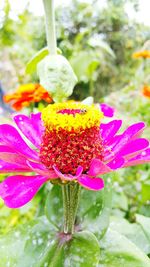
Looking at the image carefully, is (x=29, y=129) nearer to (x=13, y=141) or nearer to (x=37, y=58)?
(x=13, y=141)

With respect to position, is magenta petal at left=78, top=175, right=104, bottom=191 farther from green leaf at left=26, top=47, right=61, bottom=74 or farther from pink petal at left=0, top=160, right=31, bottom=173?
green leaf at left=26, top=47, right=61, bottom=74

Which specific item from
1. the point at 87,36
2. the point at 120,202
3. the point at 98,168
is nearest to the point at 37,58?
the point at 98,168

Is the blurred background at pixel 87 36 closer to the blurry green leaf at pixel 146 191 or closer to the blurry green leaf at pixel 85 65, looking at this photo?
the blurry green leaf at pixel 85 65

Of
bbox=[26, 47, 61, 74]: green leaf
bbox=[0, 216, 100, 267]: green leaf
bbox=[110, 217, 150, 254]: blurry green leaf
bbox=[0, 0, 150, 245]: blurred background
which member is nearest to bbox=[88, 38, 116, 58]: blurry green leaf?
bbox=[26, 47, 61, 74]: green leaf

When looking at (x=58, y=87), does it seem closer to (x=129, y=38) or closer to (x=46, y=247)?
(x=46, y=247)

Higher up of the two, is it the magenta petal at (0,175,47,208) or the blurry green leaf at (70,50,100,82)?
the blurry green leaf at (70,50,100,82)

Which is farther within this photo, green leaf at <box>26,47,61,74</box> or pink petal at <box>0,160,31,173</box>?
green leaf at <box>26,47,61,74</box>
